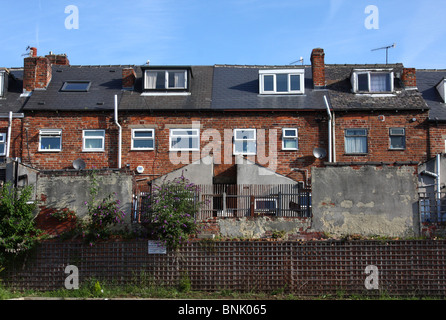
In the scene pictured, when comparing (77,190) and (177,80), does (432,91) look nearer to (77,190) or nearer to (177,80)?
(177,80)

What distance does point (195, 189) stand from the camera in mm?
17281

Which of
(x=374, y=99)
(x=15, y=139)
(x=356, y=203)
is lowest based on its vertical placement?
(x=356, y=203)

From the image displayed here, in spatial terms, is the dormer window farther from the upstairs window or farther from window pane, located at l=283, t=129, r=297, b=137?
the upstairs window

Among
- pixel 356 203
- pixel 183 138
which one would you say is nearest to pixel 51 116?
pixel 183 138

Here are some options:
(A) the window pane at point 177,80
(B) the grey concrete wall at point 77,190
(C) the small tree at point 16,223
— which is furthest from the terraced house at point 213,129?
(C) the small tree at point 16,223

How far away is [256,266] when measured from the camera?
1602cm

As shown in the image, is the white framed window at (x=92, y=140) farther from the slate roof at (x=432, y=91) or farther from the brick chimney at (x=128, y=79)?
the slate roof at (x=432, y=91)

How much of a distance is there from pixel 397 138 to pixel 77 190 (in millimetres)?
14623

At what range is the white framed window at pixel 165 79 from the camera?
25250 millimetres

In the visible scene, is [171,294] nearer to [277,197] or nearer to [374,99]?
[277,197]

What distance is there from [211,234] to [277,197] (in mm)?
2714

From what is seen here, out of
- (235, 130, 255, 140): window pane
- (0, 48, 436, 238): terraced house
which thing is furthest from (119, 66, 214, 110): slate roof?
(235, 130, 255, 140): window pane

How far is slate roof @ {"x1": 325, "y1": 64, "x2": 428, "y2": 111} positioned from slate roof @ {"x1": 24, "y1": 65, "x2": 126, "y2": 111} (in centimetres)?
1043

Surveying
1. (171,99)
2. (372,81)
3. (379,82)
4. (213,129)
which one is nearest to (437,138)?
(379,82)
